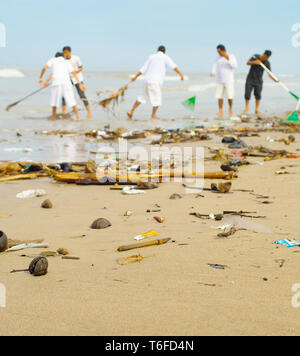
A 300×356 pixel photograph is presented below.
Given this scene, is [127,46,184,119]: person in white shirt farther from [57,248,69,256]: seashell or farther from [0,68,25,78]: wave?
[0,68,25,78]: wave

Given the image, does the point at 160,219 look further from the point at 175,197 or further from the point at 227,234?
the point at 175,197

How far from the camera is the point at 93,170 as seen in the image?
5.09m

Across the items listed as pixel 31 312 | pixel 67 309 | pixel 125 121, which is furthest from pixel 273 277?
pixel 125 121

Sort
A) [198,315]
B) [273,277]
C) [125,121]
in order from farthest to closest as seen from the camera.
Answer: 1. [125,121]
2. [273,277]
3. [198,315]

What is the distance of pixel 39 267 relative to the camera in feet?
7.52

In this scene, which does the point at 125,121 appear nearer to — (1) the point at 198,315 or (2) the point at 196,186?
(2) the point at 196,186

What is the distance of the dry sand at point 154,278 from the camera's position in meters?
1.79

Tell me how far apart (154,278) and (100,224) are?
1059 millimetres

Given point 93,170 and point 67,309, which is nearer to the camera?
point 67,309

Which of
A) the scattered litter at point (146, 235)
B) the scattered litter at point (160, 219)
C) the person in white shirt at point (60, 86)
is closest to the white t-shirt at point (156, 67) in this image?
the person in white shirt at point (60, 86)

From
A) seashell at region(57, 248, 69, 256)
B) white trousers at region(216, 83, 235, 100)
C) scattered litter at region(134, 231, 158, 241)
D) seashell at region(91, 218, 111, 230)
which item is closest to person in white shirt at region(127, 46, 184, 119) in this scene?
white trousers at region(216, 83, 235, 100)

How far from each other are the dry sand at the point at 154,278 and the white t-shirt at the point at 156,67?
9.14 m

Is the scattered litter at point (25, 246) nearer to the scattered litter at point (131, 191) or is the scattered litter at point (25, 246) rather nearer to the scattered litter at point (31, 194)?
the scattered litter at point (31, 194)

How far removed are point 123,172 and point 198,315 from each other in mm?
3348
